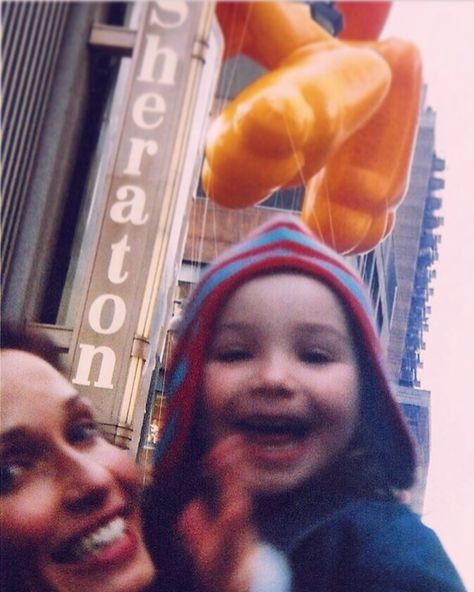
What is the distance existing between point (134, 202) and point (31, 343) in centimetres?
84

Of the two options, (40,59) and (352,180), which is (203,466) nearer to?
(352,180)

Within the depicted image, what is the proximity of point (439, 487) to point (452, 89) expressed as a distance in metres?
1.68

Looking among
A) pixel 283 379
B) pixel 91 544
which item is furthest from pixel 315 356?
pixel 91 544

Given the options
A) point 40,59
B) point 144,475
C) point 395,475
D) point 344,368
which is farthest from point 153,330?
point 40,59

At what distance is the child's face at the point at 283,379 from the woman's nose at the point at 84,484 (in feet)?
1.44

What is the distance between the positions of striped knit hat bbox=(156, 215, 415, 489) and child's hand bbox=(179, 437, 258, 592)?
0.58 ft

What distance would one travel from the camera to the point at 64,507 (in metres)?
3.23

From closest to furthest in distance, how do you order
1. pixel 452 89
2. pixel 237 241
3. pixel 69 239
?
pixel 237 241 < pixel 452 89 < pixel 69 239

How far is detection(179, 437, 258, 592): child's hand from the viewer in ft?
10.2

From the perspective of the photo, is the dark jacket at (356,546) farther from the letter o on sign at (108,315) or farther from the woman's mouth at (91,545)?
the letter o on sign at (108,315)

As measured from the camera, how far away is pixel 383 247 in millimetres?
3613

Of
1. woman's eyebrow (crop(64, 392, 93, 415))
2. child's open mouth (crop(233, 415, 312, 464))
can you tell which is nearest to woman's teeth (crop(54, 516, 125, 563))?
woman's eyebrow (crop(64, 392, 93, 415))

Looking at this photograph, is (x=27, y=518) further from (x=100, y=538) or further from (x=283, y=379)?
(x=283, y=379)

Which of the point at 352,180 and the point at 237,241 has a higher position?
the point at 352,180
